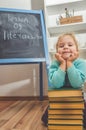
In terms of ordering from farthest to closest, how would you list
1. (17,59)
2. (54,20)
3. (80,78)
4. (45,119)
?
1. (54,20)
2. (17,59)
3. (45,119)
4. (80,78)

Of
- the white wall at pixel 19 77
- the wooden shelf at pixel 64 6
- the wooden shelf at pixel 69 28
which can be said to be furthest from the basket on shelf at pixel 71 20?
the white wall at pixel 19 77

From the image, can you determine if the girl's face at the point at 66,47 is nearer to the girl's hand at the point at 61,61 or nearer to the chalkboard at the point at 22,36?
the girl's hand at the point at 61,61

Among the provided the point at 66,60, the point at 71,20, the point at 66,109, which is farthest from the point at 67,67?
the point at 71,20

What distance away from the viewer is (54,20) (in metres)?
2.53

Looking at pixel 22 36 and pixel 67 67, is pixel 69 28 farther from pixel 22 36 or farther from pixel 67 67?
pixel 67 67

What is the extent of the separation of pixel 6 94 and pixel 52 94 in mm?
1698

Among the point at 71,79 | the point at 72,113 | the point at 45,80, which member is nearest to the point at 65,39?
the point at 71,79

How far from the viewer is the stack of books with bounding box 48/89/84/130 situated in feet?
3.44

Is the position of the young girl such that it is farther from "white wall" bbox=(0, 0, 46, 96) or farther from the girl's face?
"white wall" bbox=(0, 0, 46, 96)

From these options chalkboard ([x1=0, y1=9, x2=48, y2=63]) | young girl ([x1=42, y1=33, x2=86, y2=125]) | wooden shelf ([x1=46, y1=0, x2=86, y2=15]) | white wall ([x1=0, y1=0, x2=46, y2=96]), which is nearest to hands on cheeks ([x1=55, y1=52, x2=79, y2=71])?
young girl ([x1=42, y1=33, x2=86, y2=125])

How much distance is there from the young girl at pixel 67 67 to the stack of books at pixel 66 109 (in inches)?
2.0

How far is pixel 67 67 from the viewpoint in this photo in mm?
1061

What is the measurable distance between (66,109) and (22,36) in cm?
131

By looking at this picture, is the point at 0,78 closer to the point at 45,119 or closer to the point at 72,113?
the point at 45,119
